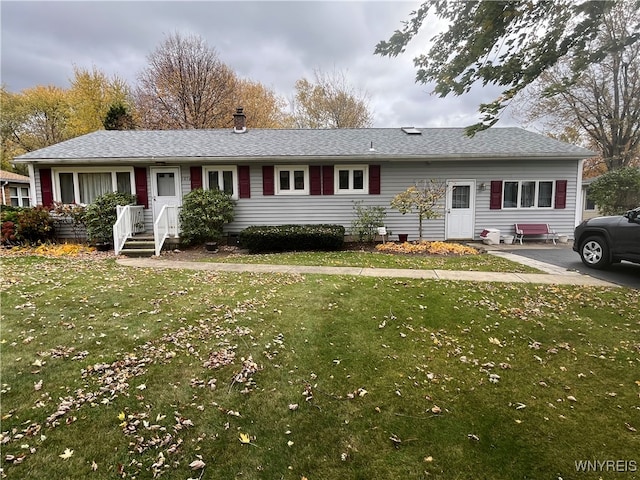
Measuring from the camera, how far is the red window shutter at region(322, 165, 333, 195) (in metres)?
11.5

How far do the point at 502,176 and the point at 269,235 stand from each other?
8.17 m

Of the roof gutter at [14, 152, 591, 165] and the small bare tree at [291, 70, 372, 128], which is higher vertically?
the small bare tree at [291, 70, 372, 128]

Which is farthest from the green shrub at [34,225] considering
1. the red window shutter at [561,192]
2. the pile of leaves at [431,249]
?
the red window shutter at [561,192]

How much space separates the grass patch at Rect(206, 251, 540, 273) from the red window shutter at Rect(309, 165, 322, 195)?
2.89m

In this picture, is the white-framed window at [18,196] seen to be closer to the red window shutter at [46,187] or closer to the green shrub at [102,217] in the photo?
the red window shutter at [46,187]

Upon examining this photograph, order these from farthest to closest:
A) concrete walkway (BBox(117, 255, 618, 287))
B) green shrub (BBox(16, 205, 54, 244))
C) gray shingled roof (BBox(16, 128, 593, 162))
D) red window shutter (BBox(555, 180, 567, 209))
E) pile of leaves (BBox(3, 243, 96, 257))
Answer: red window shutter (BBox(555, 180, 567, 209)) < gray shingled roof (BBox(16, 128, 593, 162)) < green shrub (BBox(16, 205, 54, 244)) < pile of leaves (BBox(3, 243, 96, 257)) < concrete walkway (BBox(117, 255, 618, 287))

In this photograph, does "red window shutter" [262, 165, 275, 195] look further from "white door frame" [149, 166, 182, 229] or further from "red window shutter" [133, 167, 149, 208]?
"red window shutter" [133, 167, 149, 208]

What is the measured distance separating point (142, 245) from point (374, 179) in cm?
766

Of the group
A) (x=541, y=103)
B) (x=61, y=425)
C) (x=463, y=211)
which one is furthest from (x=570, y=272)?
(x=541, y=103)

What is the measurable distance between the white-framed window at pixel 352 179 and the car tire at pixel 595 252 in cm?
621

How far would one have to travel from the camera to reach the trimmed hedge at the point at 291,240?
Answer: 1001 cm

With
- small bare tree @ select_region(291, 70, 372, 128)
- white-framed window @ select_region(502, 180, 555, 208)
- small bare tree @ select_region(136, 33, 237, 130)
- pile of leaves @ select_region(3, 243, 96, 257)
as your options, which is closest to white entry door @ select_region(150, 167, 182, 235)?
pile of leaves @ select_region(3, 243, 96, 257)

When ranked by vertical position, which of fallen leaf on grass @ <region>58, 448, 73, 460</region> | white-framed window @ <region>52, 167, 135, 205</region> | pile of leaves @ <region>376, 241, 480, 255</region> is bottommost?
fallen leaf on grass @ <region>58, 448, 73, 460</region>

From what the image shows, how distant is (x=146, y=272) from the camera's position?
6883mm
